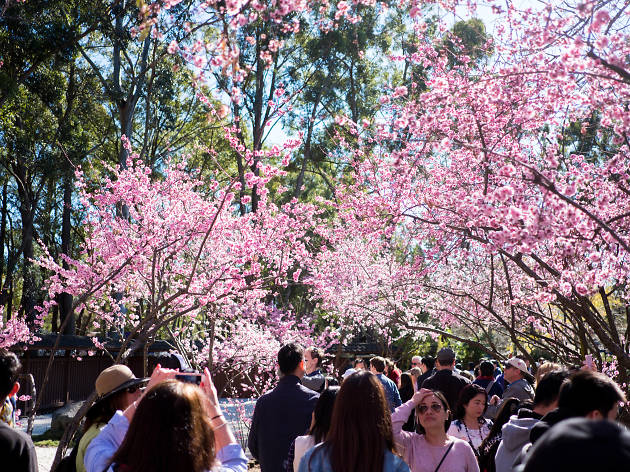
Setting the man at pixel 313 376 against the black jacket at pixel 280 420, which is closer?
the black jacket at pixel 280 420

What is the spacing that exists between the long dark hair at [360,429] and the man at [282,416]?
1.85 metres

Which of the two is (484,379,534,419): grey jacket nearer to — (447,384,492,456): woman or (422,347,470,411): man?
(422,347,470,411): man

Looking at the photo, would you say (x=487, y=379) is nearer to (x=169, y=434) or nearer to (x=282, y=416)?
(x=282, y=416)

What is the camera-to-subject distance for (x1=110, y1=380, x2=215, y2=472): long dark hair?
6.59ft

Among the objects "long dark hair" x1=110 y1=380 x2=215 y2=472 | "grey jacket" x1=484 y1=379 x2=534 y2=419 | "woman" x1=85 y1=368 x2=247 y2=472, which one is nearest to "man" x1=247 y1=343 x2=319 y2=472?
"woman" x1=85 y1=368 x2=247 y2=472

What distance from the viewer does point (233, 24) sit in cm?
386

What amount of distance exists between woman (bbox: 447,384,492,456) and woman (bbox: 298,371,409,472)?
212 cm

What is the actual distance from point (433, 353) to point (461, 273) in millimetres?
11041

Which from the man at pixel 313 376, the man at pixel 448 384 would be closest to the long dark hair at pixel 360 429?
the man at pixel 448 384

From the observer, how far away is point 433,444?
351cm

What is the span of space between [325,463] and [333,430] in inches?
5.1

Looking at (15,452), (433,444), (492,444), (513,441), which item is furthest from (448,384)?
(15,452)

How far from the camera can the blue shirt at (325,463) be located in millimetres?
2451

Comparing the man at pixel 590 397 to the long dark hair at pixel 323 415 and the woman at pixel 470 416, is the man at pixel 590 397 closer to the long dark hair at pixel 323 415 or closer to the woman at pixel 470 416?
the long dark hair at pixel 323 415
